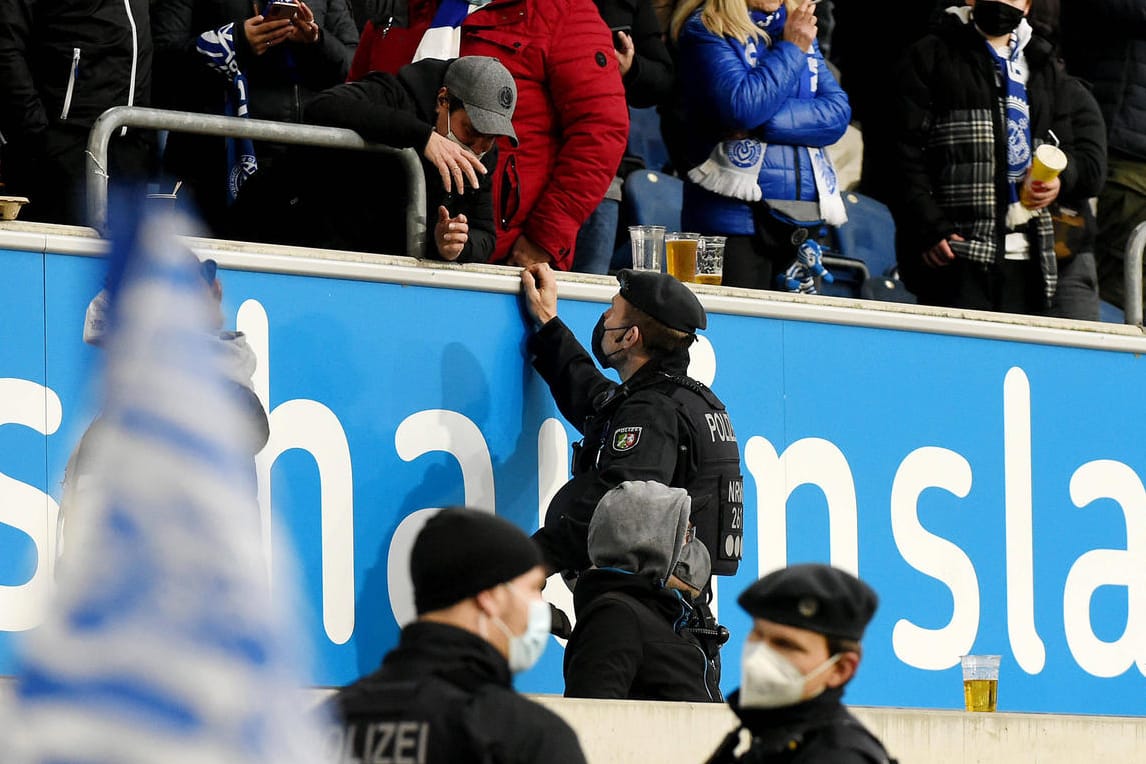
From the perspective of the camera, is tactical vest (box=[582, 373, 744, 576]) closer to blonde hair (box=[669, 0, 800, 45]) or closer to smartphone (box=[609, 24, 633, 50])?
blonde hair (box=[669, 0, 800, 45])

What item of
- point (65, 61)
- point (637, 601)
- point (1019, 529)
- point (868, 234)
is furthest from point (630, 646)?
point (868, 234)

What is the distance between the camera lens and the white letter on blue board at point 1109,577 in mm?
8445

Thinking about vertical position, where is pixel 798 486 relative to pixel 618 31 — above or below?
below

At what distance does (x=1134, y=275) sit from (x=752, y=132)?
184 cm

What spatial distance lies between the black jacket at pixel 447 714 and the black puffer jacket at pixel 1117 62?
769 cm

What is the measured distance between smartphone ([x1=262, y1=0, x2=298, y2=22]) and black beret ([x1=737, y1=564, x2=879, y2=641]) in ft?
14.4

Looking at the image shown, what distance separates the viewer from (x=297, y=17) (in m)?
7.64

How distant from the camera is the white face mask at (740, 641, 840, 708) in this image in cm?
377

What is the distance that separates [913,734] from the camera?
611 cm

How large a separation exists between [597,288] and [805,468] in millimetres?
1177

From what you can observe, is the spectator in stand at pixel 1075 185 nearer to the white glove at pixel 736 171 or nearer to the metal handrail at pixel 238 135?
the white glove at pixel 736 171

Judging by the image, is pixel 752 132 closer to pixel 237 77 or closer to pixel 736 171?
pixel 736 171

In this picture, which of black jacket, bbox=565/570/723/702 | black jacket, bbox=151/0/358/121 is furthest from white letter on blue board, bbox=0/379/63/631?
black jacket, bbox=151/0/358/121

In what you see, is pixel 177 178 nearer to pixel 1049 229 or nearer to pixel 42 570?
pixel 42 570
